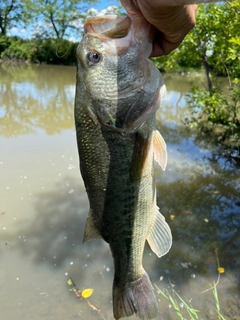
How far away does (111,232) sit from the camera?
1.79 meters

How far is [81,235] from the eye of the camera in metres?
4.61

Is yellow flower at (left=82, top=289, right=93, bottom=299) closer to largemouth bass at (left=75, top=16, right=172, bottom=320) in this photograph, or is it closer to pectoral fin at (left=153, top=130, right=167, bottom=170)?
largemouth bass at (left=75, top=16, right=172, bottom=320)

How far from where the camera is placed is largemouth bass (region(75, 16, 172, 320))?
152 cm

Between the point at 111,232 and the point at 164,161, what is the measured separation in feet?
1.70

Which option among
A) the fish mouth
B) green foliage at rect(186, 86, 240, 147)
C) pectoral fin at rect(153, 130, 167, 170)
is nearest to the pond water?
green foliage at rect(186, 86, 240, 147)

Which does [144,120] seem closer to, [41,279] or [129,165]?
[129,165]

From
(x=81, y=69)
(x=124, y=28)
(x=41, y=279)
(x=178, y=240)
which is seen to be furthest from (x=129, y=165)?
(x=178, y=240)

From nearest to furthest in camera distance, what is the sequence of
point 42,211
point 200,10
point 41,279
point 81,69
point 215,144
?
point 81,69
point 41,279
point 42,211
point 200,10
point 215,144

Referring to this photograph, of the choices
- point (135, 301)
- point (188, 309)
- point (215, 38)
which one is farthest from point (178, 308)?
point (215, 38)

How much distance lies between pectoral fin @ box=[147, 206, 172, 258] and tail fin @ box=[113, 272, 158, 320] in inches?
9.0

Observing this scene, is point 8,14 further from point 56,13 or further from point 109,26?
point 109,26

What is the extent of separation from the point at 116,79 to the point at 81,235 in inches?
136

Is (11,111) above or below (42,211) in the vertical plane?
below

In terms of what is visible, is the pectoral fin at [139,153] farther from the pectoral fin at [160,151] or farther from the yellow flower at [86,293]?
the yellow flower at [86,293]
